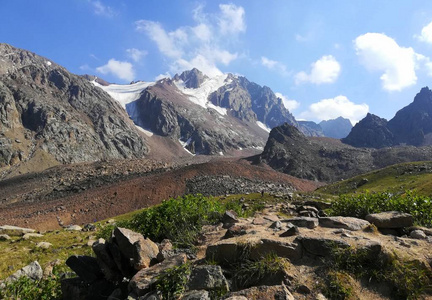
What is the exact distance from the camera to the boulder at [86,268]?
9.28m

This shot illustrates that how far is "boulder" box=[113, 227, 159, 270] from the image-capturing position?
27.6 feet

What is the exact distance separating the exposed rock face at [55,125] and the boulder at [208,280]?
14406cm

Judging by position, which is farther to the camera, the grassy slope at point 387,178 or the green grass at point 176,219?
the grassy slope at point 387,178

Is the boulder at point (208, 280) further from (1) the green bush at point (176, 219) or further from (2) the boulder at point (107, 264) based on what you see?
(1) the green bush at point (176, 219)

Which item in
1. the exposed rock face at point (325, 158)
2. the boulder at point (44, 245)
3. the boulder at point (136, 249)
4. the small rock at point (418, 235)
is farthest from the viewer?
the exposed rock face at point (325, 158)

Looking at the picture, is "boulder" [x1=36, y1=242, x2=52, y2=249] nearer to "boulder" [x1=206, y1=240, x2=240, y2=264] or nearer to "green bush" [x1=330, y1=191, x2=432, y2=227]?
"boulder" [x1=206, y1=240, x2=240, y2=264]

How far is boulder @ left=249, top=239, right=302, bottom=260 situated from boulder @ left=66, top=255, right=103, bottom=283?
5680mm

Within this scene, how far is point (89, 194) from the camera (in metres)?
54.8

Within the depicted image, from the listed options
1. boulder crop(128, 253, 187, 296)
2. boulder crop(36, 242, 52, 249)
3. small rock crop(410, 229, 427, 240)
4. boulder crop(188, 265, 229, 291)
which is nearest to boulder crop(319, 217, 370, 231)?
small rock crop(410, 229, 427, 240)

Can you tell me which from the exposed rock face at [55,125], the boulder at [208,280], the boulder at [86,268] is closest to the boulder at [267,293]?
the boulder at [208,280]

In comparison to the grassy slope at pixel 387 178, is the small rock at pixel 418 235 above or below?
above

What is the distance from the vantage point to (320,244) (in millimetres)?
8078

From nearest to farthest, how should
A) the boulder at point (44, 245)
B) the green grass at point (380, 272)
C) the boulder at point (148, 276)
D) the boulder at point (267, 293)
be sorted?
the boulder at point (267, 293) → the green grass at point (380, 272) → the boulder at point (148, 276) → the boulder at point (44, 245)

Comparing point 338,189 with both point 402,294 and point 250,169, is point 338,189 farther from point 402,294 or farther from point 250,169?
point 402,294
